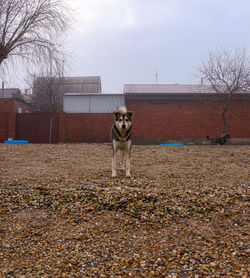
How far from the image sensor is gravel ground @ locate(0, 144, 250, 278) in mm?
2646

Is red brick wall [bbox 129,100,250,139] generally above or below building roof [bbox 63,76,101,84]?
below

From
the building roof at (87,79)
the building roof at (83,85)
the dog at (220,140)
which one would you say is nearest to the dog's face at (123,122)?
the dog at (220,140)

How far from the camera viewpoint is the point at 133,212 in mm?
3846

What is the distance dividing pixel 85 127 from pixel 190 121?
7.73 meters

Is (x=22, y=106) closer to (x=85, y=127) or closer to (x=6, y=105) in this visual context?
(x=6, y=105)

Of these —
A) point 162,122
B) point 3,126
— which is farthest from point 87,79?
point 162,122

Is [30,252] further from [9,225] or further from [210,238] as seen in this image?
[210,238]

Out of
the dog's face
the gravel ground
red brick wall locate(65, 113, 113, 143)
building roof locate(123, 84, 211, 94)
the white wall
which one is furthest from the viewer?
the white wall

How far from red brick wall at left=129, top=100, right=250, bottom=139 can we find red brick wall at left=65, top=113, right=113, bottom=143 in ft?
7.27

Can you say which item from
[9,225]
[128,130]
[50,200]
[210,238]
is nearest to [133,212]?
[210,238]

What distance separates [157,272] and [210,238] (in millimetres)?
928

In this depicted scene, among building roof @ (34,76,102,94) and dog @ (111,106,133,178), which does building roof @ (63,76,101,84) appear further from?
dog @ (111,106,133,178)

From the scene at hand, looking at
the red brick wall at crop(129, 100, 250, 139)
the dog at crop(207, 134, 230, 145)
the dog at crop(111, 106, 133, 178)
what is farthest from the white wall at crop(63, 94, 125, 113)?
the dog at crop(111, 106, 133, 178)

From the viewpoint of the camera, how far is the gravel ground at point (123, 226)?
8.68ft
